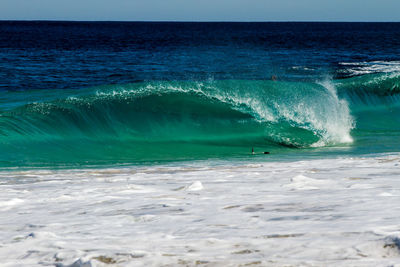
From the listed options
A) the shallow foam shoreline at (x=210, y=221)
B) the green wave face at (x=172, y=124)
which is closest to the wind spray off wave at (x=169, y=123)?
the green wave face at (x=172, y=124)

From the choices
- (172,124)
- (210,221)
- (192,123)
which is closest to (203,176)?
(210,221)

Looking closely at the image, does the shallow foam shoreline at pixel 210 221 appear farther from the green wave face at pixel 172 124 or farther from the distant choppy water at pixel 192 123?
the green wave face at pixel 172 124

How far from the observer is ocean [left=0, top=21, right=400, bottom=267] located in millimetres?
2904

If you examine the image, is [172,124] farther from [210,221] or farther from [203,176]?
[210,221]

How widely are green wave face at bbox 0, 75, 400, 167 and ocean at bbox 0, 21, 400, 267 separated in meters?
0.04

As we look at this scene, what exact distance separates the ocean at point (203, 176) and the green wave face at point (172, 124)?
4cm

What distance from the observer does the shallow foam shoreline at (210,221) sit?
9.03 ft

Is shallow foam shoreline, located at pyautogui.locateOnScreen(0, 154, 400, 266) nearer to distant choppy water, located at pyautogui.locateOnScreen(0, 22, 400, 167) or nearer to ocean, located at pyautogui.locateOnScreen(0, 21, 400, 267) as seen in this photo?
ocean, located at pyautogui.locateOnScreen(0, 21, 400, 267)

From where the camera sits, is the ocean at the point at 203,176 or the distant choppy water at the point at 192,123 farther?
the distant choppy water at the point at 192,123

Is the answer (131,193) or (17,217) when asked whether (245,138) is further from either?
(17,217)

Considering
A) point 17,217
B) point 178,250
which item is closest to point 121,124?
point 17,217

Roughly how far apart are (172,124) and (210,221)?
9.20 m

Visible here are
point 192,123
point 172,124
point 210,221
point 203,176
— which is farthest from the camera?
point 192,123

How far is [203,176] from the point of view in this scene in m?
5.88
